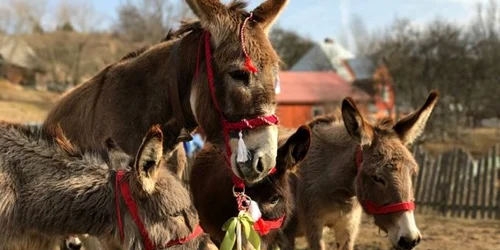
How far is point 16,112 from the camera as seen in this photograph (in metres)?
36.3

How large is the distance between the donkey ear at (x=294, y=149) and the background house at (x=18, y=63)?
5487cm

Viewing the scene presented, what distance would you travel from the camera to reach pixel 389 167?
4844 mm

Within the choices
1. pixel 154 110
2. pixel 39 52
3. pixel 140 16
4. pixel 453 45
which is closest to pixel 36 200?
pixel 154 110

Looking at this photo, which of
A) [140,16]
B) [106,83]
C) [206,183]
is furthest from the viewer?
[140,16]

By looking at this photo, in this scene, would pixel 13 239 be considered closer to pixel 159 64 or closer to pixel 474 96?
pixel 159 64

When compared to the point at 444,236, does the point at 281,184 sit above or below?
above

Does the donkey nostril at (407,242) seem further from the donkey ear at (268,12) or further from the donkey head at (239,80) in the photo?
the donkey ear at (268,12)

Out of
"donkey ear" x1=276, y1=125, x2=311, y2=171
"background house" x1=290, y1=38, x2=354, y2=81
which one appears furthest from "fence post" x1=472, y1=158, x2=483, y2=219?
"background house" x1=290, y1=38, x2=354, y2=81

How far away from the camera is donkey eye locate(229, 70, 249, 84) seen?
11.9 feet

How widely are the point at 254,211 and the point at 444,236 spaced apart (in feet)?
25.6

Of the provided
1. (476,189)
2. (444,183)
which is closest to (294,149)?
(476,189)

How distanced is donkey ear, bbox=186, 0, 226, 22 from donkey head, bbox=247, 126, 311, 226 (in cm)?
112

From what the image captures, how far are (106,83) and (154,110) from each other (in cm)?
59

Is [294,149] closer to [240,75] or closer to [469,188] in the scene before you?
[240,75]
